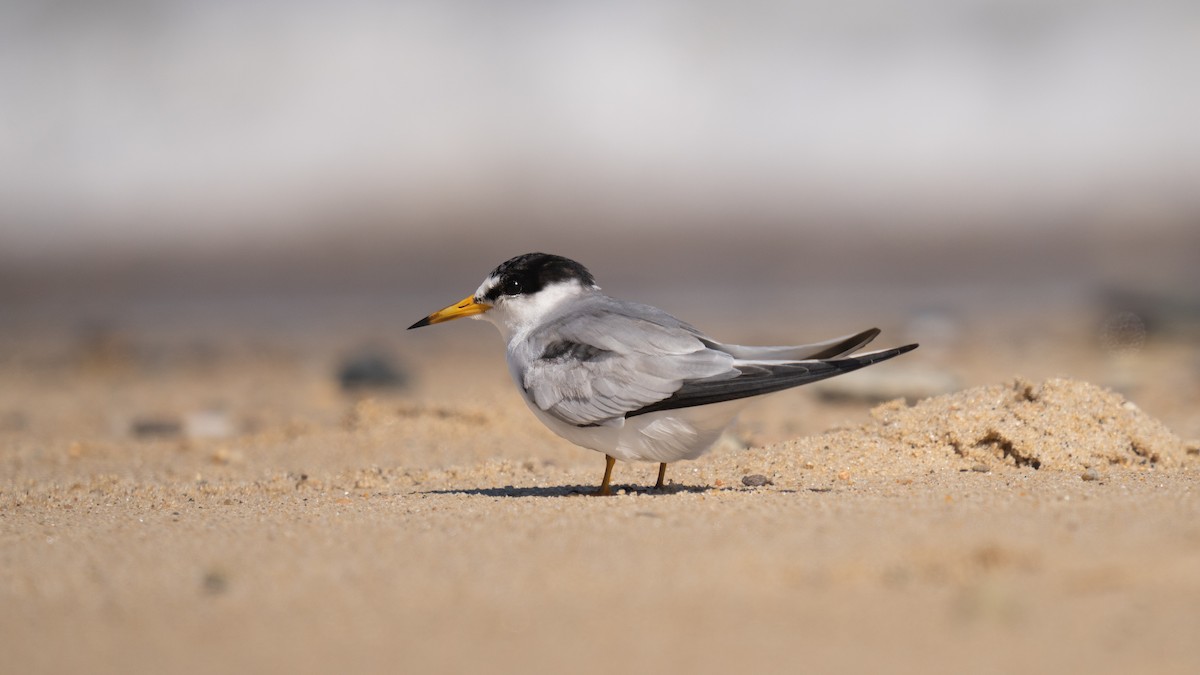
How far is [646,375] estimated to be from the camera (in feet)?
15.4

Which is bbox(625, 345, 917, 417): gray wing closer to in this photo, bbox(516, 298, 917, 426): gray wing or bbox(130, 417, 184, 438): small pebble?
bbox(516, 298, 917, 426): gray wing

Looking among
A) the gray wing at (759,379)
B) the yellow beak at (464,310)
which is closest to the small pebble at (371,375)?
the yellow beak at (464,310)

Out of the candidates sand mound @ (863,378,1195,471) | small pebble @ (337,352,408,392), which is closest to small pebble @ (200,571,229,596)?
sand mound @ (863,378,1195,471)

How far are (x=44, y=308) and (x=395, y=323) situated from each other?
5.81 metres

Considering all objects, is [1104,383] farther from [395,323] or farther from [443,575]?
[395,323]

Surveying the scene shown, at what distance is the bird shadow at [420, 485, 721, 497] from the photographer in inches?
192

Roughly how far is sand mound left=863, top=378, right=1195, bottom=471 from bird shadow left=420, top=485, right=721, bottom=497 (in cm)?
96

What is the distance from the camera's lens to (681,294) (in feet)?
60.3

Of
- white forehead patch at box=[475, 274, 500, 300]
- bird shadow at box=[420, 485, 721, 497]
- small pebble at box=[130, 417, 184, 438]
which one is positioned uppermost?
white forehead patch at box=[475, 274, 500, 300]

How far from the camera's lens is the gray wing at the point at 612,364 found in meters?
4.67

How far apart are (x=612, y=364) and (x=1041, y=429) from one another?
1.79 meters

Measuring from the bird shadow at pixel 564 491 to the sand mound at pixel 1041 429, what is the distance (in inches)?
37.7

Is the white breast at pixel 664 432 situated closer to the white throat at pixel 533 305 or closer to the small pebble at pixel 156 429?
the white throat at pixel 533 305

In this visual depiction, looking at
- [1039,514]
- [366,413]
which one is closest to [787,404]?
[366,413]
